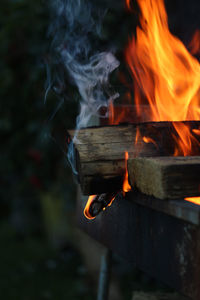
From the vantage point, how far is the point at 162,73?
2590 millimetres

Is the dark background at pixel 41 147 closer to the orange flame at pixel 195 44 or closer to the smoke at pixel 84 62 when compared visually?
the orange flame at pixel 195 44

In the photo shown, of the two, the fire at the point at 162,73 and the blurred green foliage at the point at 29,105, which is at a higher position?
the fire at the point at 162,73

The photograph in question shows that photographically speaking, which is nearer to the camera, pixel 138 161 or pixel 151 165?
pixel 151 165

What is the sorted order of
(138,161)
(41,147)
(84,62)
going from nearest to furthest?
(138,161)
(84,62)
(41,147)

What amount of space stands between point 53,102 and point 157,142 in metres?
2.50

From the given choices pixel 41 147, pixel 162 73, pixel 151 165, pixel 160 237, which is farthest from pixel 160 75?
pixel 41 147

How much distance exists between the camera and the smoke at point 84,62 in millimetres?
2568

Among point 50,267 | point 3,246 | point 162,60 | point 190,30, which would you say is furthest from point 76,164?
point 3,246

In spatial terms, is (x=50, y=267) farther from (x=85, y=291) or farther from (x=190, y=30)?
(x=190, y=30)

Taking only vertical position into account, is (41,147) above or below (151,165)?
below

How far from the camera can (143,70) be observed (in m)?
2.73

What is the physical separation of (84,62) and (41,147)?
213cm

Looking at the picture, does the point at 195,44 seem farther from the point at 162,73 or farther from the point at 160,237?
the point at 160,237

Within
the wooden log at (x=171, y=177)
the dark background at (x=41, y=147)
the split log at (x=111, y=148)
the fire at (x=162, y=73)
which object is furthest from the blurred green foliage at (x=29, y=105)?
the wooden log at (x=171, y=177)
